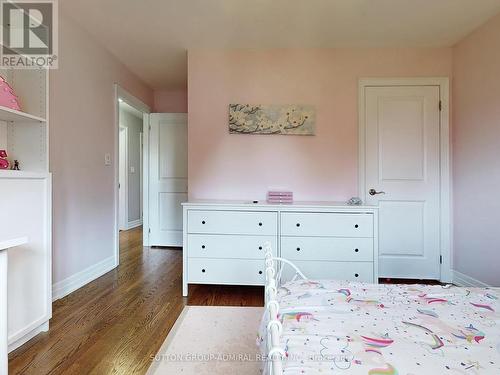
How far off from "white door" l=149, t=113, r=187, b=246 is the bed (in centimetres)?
332

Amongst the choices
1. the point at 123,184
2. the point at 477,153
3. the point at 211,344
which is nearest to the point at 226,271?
the point at 211,344

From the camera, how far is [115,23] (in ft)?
8.50

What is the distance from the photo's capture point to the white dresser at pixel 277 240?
8.00 feet

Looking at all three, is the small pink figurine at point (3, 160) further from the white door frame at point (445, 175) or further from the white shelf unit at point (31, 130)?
the white door frame at point (445, 175)

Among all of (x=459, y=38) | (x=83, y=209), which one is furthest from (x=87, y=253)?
(x=459, y=38)

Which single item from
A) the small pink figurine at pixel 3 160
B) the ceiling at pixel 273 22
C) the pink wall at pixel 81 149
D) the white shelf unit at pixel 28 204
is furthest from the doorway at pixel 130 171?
the small pink figurine at pixel 3 160

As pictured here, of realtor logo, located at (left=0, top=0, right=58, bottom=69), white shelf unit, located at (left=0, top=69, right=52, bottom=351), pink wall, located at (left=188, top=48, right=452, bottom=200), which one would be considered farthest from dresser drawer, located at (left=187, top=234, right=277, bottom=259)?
realtor logo, located at (left=0, top=0, right=58, bottom=69)

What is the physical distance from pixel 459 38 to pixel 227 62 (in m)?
2.34

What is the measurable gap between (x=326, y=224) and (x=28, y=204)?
2.18 metres

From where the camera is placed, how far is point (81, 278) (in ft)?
8.94

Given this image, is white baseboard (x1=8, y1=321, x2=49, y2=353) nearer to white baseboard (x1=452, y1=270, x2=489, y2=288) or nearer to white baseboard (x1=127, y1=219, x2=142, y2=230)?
white baseboard (x1=452, y1=270, x2=489, y2=288)

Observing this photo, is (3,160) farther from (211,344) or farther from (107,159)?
(211,344)

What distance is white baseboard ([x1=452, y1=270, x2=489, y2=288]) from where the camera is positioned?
8.46 ft

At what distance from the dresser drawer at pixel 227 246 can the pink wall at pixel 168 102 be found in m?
2.75
